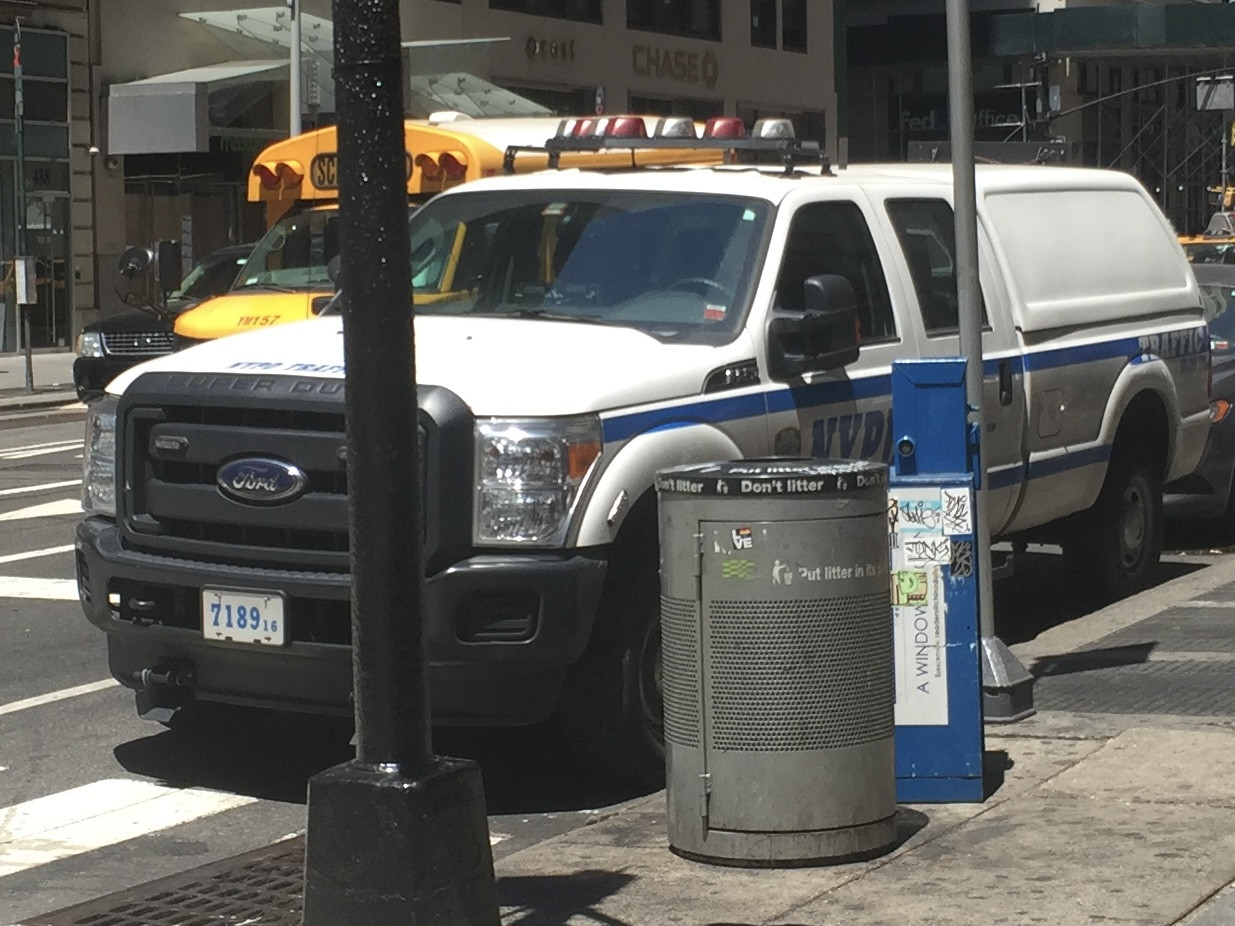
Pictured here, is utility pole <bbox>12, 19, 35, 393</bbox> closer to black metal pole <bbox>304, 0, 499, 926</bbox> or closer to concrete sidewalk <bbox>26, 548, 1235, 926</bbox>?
concrete sidewalk <bbox>26, 548, 1235, 926</bbox>

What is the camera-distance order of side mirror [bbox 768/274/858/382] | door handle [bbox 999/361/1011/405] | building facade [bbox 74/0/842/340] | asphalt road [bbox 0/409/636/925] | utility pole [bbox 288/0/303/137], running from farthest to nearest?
building facade [bbox 74/0/842/340]
utility pole [bbox 288/0/303/137]
door handle [bbox 999/361/1011/405]
side mirror [bbox 768/274/858/382]
asphalt road [bbox 0/409/636/925]

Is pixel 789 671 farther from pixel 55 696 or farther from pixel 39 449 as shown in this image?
pixel 39 449

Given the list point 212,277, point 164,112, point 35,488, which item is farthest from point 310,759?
point 164,112

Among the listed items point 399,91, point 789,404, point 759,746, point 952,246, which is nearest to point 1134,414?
point 952,246

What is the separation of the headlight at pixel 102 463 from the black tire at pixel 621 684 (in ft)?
5.77

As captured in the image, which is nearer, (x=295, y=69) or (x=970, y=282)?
(x=970, y=282)

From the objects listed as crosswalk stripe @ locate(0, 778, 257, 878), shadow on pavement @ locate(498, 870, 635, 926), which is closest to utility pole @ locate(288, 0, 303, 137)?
crosswalk stripe @ locate(0, 778, 257, 878)

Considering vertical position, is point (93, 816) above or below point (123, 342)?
below

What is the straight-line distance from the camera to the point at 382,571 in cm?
506

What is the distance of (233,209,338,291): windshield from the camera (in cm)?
1492

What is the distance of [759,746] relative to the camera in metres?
5.99

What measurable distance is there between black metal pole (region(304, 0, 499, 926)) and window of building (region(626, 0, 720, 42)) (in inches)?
1671

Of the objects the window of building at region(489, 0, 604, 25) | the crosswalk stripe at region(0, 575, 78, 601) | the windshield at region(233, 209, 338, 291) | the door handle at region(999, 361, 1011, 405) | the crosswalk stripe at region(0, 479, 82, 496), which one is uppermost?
the window of building at region(489, 0, 604, 25)

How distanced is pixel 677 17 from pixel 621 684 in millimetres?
43184
